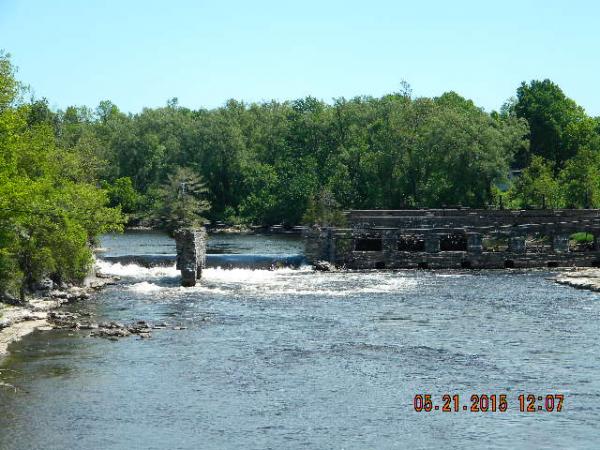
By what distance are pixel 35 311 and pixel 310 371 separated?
19078mm

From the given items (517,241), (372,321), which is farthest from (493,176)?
(372,321)

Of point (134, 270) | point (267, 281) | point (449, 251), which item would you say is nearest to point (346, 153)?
point (449, 251)

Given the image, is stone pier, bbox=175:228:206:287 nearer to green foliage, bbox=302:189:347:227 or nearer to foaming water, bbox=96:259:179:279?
foaming water, bbox=96:259:179:279

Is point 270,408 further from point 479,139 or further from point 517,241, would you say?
point 479,139

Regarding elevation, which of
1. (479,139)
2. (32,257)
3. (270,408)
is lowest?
(270,408)

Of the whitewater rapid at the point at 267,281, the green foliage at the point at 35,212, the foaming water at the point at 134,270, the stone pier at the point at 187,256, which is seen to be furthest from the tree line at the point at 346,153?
the green foliage at the point at 35,212

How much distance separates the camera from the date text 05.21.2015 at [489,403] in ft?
103

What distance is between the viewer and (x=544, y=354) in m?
39.2

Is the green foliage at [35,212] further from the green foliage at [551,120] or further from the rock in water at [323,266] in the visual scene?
the green foliage at [551,120]

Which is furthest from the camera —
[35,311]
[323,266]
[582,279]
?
[323,266]

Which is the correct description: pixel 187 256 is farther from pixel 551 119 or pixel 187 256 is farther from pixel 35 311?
pixel 551 119

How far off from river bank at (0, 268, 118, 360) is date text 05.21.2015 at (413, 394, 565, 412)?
17931 millimetres

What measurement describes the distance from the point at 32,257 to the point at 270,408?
25.5 metres

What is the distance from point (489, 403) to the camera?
31906 mm
